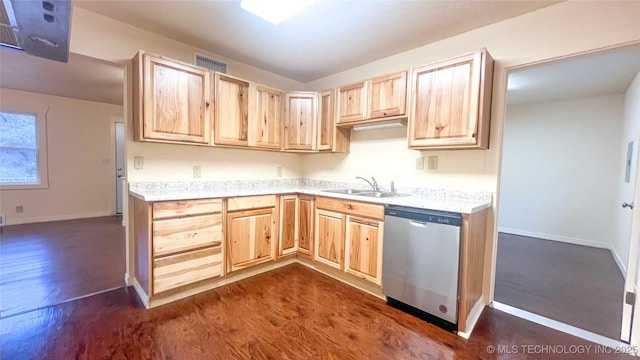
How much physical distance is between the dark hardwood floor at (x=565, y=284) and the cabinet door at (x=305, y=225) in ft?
5.96

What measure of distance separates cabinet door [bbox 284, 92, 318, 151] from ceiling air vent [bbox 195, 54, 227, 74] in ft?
2.54

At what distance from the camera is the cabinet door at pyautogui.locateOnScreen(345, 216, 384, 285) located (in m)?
2.31

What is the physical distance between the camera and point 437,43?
2518 millimetres

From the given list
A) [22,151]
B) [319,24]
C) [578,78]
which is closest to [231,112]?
[319,24]

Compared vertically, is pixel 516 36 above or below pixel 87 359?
above

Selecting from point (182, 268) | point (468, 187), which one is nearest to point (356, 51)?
point (468, 187)

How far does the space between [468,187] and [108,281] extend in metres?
3.48

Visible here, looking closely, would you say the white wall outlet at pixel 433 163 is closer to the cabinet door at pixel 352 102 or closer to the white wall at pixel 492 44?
the white wall at pixel 492 44

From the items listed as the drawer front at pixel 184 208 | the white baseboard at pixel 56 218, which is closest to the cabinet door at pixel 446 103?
the drawer front at pixel 184 208

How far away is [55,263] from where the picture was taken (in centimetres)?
299

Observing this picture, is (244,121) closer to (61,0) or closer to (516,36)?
(61,0)

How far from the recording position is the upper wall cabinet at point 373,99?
2469 mm

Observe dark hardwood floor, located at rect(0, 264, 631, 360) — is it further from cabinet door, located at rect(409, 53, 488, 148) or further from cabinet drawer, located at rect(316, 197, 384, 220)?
cabinet door, located at rect(409, 53, 488, 148)

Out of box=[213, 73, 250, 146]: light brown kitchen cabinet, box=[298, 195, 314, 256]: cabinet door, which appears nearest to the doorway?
box=[298, 195, 314, 256]: cabinet door
